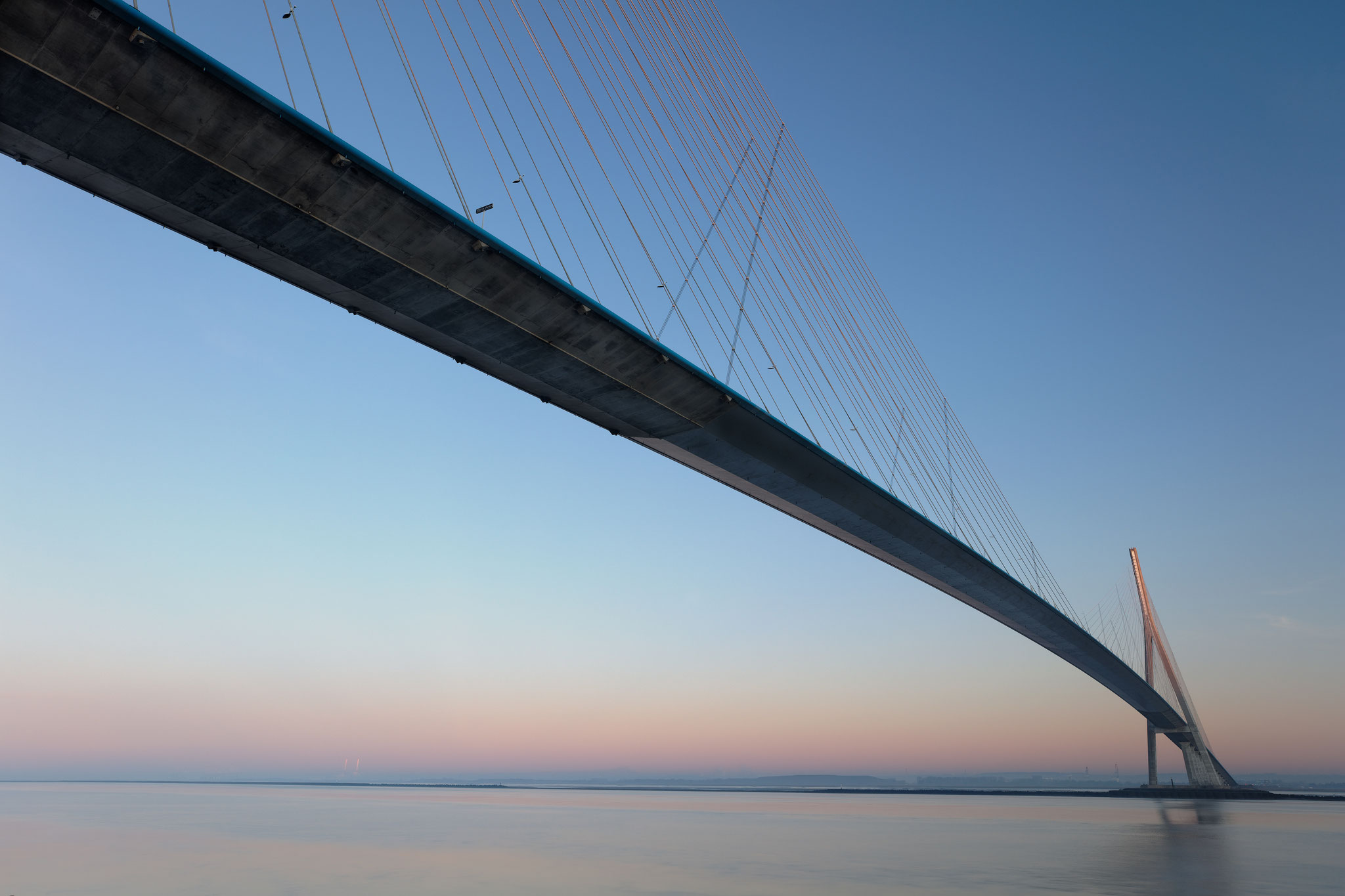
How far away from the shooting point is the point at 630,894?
38.8 ft

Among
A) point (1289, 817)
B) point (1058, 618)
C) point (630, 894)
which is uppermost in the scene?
point (1058, 618)

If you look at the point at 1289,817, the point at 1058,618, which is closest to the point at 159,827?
the point at 1058,618

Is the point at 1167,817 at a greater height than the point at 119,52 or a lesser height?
lesser

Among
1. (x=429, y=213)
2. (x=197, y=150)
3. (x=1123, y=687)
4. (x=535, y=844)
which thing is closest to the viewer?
(x=197, y=150)

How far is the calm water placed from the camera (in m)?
12.6

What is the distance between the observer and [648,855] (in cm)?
1755

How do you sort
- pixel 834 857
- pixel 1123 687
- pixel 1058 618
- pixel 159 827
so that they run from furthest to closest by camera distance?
pixel 1123 687
pixel 1058 618
pixel 159 827
pixel 834 857

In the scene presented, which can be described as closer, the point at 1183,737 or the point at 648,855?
the point at 648,855

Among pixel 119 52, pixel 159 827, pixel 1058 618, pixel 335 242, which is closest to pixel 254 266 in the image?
pixel 335 242

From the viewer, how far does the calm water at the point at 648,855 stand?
41.4 feet

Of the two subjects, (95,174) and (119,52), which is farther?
(95,174)

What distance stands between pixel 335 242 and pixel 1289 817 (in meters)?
43.7

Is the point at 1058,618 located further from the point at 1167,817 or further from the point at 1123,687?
the point at 1123,687

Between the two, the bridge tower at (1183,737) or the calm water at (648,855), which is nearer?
the calm water at (648,855)
